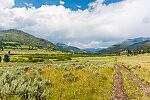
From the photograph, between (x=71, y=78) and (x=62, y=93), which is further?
(x=71, y=78)

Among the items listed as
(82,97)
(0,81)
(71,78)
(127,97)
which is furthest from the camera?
(71,78)

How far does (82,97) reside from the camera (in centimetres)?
1886

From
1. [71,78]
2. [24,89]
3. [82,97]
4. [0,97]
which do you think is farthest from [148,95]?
[0,97]

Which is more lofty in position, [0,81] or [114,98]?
[0,81]

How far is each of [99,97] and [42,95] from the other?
5.63 meters

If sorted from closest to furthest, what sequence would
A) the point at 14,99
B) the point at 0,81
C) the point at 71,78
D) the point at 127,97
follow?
1. the point at 14,99
2. the point at 0,81
3. the point at 127,97
4. the point at 71,78

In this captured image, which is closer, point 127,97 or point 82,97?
A: point 82,97

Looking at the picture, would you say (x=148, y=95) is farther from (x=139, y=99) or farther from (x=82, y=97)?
(x=82, y=97)

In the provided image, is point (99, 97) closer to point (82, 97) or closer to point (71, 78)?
point (82, 97)

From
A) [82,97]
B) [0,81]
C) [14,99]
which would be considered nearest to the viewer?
[14,99]

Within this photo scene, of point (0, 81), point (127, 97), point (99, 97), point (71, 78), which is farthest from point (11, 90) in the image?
point (71, 78)

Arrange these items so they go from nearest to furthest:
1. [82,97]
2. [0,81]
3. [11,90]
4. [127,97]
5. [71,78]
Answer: [11,90] < [0,81] < [82,97] < [127,97] < [71,78]

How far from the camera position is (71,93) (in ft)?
65.3

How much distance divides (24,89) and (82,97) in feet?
17.2
